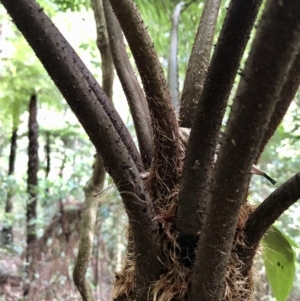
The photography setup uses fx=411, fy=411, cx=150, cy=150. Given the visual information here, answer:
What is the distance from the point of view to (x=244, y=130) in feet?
1.73

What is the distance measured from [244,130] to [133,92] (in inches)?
25.8

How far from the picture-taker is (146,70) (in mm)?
821

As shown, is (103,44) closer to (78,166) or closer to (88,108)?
(88,108)

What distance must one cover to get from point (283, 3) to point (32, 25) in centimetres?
42

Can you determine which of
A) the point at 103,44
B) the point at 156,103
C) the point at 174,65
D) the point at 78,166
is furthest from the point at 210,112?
the point at 78,166

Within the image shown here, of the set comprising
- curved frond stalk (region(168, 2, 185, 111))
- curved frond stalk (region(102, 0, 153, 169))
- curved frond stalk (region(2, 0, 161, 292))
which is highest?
curved frond stalk (region(168, 2, 185, 111))

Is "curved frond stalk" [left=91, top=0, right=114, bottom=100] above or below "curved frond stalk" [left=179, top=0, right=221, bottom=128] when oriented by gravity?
above

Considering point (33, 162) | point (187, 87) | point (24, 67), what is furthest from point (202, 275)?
point (33, 162)

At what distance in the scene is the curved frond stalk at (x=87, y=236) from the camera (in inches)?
68.1

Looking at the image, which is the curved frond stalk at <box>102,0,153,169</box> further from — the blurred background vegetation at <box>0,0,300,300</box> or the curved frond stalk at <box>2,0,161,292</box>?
the blurred background vegetation at <box>0,0,300,300</box>

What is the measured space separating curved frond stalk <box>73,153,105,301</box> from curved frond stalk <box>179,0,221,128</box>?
2.09 feet

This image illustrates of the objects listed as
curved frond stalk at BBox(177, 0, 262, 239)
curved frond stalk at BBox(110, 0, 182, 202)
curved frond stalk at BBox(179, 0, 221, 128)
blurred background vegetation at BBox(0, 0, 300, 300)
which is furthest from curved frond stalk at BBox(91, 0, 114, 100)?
curved frond stalk at BBox(177, 0, 262, 239)

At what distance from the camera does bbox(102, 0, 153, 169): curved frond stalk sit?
3.53 feet

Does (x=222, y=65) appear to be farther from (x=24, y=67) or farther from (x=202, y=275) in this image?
(x=24, y=67)
